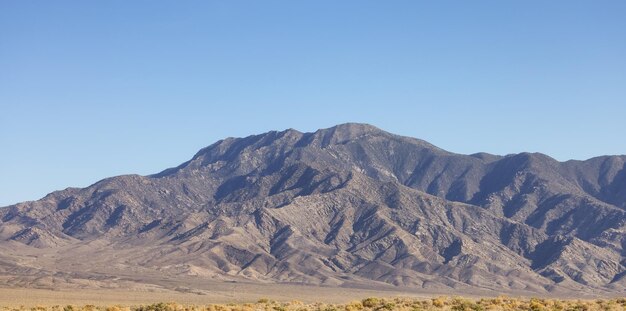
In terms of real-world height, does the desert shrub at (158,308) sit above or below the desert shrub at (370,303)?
above

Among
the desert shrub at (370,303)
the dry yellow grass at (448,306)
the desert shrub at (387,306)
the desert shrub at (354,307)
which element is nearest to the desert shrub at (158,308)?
the dry yellow grass at (448,306)

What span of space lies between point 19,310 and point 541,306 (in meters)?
27.8

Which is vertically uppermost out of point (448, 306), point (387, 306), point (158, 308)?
point (158, 308)

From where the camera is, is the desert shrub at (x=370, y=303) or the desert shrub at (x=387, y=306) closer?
the desert shrub at (x=387, y=306)

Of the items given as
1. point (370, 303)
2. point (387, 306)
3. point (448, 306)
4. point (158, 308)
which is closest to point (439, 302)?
point (448, 306)

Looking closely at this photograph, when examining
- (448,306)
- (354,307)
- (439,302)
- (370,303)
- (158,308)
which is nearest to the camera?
(448,306)

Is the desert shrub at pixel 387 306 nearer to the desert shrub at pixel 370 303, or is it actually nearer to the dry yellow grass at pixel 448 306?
the dry yellow grass at pixel 448 306

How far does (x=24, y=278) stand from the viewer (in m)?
178

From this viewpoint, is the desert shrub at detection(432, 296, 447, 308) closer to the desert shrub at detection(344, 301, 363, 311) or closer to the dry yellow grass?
the dry yellow grass

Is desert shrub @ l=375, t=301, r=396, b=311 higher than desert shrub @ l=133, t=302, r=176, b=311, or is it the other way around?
desert shrub @ l=133, t=302, r=176, b=311

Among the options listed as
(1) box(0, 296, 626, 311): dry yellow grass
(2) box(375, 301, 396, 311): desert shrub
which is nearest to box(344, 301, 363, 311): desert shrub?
(1) box(0, 296, 626, 311): dry yellow grass

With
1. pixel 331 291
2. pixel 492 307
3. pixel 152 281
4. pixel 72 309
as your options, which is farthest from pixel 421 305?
pixel 152 281

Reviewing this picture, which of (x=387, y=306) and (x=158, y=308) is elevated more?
(x=158, y=308)

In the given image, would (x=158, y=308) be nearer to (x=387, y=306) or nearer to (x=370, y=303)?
(x=370, y=303)
